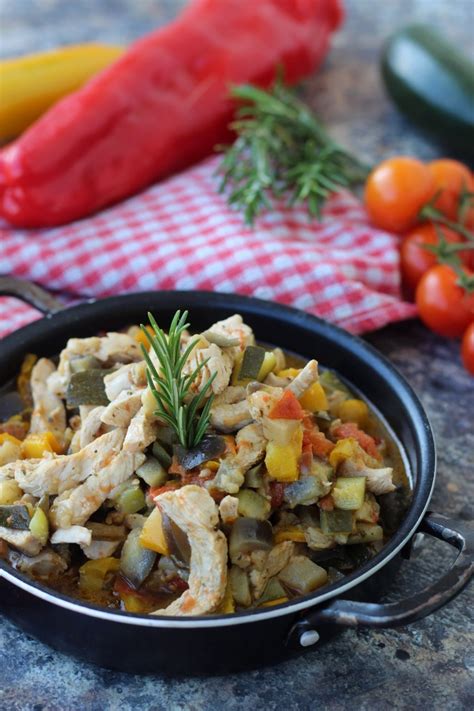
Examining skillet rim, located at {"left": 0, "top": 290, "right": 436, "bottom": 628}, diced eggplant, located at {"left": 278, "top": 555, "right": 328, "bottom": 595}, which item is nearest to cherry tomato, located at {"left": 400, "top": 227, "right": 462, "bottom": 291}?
A: skillet rim, located at {"left": 0, "top": 290, "right": 436, "bottom": 628}

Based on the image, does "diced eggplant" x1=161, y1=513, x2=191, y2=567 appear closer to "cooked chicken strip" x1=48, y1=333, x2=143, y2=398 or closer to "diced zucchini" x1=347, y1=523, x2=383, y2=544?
"diced zucchini" x1=347, y1=523, x2=383, y2=544

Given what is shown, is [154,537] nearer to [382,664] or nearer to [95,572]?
[95,572]

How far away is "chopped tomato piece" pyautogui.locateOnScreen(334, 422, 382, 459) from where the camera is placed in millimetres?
2230

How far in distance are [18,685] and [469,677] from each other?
1034mm

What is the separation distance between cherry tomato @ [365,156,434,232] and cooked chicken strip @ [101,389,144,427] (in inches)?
59.1

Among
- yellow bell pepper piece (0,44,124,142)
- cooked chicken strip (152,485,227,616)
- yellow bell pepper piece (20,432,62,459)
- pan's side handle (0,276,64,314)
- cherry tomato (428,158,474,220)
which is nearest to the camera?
cooked chicken strip (152,485,227,616)

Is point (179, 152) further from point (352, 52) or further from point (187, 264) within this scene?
point (352, 52)

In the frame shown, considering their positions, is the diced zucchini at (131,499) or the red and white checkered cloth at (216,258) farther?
the red and white checkered cloth at (216,258)

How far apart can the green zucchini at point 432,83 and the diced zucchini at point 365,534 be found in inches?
91.2

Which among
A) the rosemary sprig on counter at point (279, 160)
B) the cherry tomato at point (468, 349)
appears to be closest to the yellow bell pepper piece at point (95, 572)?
the cherry tomato at point (468, 349)

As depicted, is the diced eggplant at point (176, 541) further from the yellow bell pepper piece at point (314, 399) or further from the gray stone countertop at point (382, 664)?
the yellow bell pepper piece at point (314, 399)

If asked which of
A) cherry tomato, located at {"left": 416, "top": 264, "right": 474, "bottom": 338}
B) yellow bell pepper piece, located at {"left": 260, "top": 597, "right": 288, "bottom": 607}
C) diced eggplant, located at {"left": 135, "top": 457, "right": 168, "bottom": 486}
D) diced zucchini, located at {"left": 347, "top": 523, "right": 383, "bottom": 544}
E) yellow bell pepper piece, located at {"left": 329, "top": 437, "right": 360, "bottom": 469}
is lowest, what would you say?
cherry tomato, located at {"left": 416, "top": 264, "right": 474, "bottom": 338}

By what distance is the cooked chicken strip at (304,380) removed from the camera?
2098 mm

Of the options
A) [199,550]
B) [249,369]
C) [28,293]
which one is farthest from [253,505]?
[28,293]
